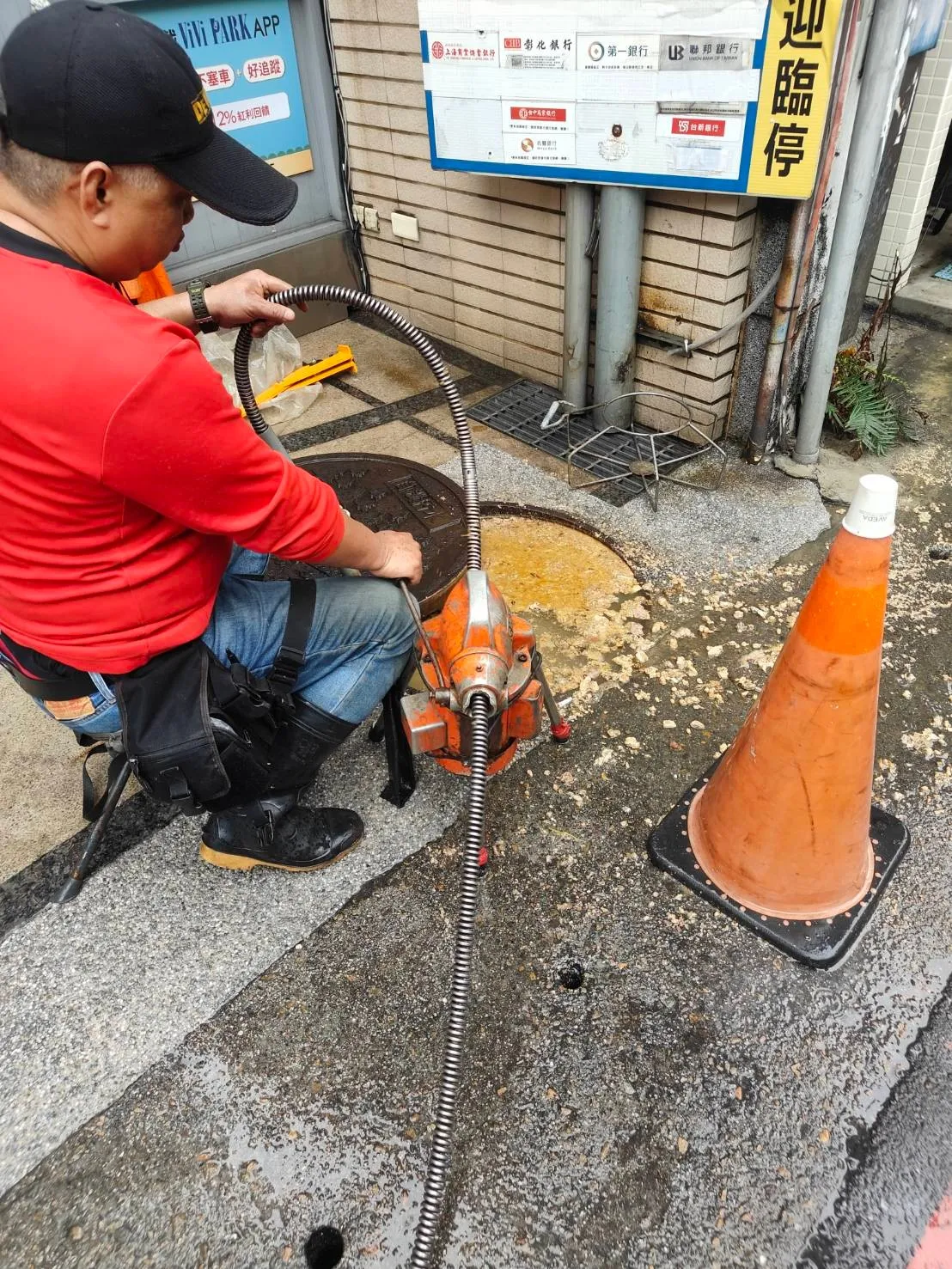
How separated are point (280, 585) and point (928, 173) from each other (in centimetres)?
514

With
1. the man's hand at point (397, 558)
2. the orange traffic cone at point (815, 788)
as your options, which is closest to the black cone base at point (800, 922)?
the orange traffic cone at point (815, 788)

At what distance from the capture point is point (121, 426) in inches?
57.7

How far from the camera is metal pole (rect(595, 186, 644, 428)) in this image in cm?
360

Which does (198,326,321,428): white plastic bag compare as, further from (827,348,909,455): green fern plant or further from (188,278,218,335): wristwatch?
(827,348,909,455): green fern plant

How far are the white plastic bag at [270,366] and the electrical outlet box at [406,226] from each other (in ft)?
3.11

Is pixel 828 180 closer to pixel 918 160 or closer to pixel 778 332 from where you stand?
pixel 778 332

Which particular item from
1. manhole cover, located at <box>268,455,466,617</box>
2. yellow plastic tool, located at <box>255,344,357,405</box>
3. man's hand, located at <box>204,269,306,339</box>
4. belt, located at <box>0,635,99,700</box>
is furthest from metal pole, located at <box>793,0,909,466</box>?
belt, located at <box>0,635,99,700</box>

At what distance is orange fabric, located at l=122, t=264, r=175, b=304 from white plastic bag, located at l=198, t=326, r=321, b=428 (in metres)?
0.39

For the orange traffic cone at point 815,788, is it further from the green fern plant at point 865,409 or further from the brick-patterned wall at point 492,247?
the green fern plant at point 865,409

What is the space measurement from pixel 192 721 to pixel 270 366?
3279 millimetres

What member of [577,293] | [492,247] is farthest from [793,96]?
[492,247]

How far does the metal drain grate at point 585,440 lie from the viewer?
3924mm

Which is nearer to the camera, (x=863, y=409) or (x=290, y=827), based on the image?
(x=290, y=827)

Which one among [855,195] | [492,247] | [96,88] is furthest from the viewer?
[492,247]
